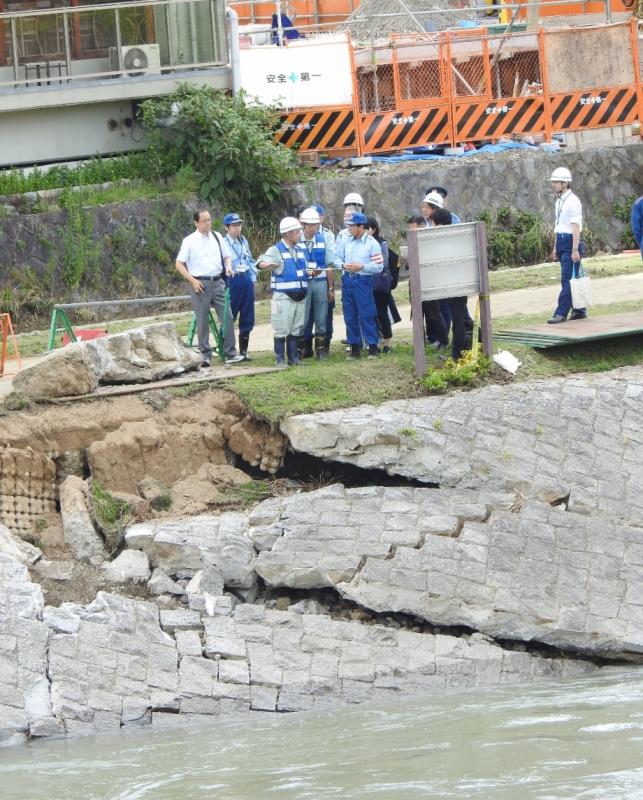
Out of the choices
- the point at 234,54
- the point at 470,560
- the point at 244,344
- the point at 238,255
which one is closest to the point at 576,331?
the point at 244,344

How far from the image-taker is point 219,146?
21312mm

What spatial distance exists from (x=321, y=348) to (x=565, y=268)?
2.88 meters

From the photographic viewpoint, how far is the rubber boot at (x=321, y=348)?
15353mm

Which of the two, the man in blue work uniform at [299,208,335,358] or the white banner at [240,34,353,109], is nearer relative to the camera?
the man in blue work uniform at [299,208,335,358]

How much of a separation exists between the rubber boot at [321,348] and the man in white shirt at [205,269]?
95 cm

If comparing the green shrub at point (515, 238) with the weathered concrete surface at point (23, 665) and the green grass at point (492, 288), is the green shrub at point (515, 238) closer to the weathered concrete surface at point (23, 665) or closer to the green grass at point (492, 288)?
the green grass at point (492, 288)

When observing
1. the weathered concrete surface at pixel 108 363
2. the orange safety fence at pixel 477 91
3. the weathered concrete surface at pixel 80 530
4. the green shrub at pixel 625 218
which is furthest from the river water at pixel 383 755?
the orange safety fence at pixel 477 91

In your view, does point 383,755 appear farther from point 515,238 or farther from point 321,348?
point 515,238

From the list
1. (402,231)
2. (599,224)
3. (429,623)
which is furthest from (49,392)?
(599,224)

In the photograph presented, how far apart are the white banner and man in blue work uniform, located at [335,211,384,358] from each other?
8.01m

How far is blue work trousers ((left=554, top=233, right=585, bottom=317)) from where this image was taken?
16.0m

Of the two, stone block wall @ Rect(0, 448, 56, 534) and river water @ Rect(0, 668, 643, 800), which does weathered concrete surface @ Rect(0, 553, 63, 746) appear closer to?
river water @ Rect(0, 668, 643, 800)

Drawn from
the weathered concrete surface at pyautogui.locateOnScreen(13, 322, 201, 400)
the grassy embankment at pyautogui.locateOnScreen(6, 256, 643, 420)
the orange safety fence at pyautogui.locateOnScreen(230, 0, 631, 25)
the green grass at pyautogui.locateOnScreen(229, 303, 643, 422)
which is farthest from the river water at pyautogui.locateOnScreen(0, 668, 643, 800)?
the orange safety fence at pyautogui.locateOnScreen(230, 0, 631, 25)

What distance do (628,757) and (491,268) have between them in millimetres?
13348
